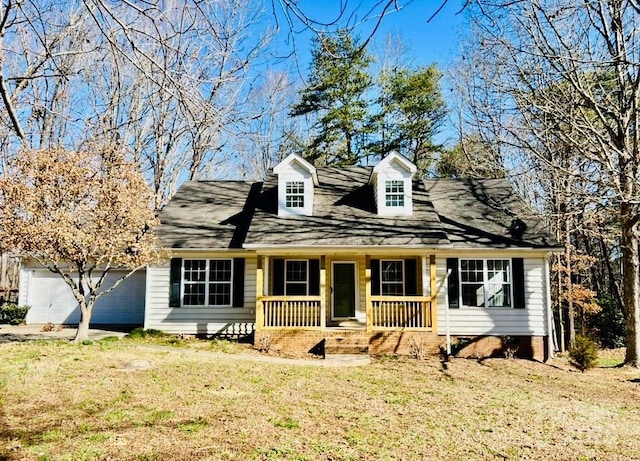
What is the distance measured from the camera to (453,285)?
43.5 feet

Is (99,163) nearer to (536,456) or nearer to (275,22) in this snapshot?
(275,22)

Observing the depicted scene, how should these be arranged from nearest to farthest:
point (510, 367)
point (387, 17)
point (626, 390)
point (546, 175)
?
point (387, 17) < point (626, 390) < point (510, 367) < point (546, 175)

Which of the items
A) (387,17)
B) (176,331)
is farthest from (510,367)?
(387,17)

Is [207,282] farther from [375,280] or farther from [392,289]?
[392,289]

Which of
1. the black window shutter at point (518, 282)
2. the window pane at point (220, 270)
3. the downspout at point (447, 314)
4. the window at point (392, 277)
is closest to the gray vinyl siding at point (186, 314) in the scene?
the window pane at point (220, 270)

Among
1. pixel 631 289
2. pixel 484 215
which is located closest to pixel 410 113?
pixel 484 215

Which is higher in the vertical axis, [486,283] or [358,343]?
[486,283]

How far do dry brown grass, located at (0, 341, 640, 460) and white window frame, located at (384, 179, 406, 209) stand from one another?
5.37 meters

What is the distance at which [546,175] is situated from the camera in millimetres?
15023

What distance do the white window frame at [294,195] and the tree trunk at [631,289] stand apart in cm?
903

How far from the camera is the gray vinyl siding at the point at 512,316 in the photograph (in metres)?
13.0

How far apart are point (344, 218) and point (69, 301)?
1103 centimetres

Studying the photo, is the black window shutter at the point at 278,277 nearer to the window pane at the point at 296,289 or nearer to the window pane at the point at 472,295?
the window pane at the point at 296,289

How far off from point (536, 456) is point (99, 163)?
37.8 ft
